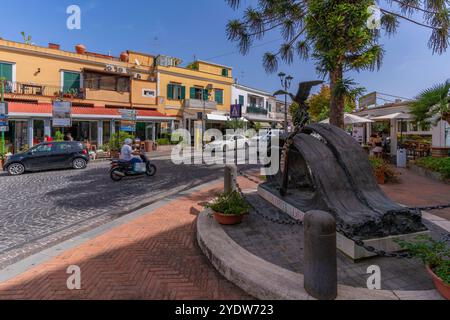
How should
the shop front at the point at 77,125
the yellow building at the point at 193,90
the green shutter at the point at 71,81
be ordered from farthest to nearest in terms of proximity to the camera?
the yellow building at the point at 193,90 → the green shutter at the point at 71,81 → the shop front at the point at 77,125

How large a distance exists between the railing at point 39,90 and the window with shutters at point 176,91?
28.1ft

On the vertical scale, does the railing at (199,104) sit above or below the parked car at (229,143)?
above

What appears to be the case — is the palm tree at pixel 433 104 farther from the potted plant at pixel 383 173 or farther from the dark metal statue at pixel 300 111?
the dark metal statue at pixel 300 111

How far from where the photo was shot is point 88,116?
20.4 metres

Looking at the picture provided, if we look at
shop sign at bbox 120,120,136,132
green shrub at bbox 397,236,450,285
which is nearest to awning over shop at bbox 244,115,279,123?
shop sign at bbox 120,120,136,132

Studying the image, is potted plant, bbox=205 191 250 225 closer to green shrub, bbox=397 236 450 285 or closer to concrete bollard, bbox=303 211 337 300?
concrete bollard, bbox=303 211 337 300

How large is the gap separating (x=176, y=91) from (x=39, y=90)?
12217 millimetres

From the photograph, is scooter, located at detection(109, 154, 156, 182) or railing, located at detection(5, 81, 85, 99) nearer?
scooter, located at detection(109, 154, 156, 182)

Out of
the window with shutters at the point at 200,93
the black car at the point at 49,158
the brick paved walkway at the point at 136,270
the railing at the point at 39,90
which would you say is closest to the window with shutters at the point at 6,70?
the railing at the point at 39,90

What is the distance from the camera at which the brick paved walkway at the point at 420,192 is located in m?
7.04

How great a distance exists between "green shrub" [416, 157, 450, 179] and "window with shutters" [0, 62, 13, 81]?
25227 millimetres

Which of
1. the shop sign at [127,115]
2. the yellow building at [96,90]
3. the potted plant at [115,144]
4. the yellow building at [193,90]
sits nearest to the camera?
the potted plant at [115,144]

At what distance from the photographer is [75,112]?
2003cm

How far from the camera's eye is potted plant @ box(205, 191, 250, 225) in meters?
5.19
